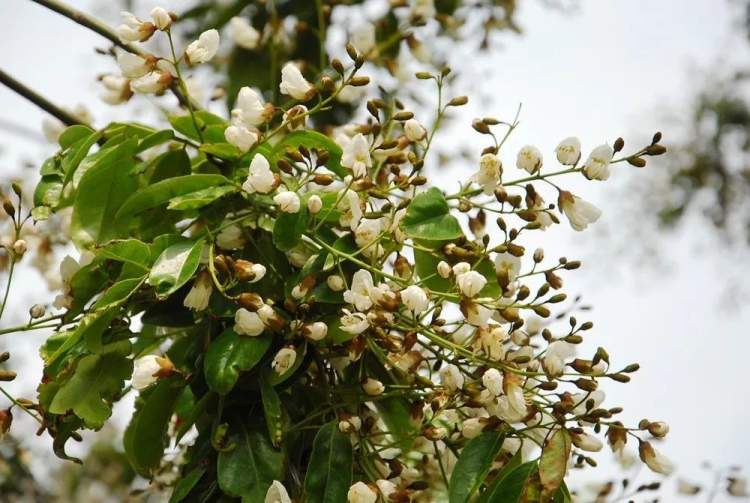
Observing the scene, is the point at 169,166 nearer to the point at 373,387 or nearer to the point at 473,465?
the point at 373,387

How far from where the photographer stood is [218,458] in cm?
79

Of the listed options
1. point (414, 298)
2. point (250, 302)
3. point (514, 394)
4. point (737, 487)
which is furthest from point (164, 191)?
point (737, 487)

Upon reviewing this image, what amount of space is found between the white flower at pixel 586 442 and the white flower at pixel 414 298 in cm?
17

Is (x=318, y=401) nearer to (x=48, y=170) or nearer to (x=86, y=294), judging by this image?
(x=86, y=294)

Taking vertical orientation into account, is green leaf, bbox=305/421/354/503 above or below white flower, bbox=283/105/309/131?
below

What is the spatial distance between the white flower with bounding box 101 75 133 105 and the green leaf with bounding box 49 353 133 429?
348mm

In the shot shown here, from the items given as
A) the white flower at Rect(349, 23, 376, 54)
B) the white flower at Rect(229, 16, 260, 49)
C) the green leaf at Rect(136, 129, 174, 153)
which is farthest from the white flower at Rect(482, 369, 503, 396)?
the white flower at Rect(229, 16, 260, 49)

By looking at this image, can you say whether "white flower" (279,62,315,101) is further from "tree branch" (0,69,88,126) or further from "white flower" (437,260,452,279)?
"tree branch" (0,69,88,126)

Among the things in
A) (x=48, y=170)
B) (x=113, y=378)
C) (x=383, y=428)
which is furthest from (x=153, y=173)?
(x=383, y=428)

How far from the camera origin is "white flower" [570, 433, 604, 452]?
77 centimetres

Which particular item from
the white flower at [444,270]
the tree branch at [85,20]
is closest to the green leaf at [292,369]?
the white flower at [444,270]

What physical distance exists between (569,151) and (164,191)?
37 centimetres

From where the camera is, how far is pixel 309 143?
34.7 inches

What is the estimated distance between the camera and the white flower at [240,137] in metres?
0.83
